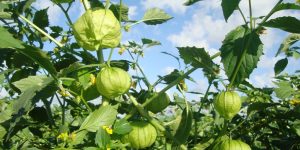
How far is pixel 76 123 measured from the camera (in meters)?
1.92

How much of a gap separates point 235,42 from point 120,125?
0.50 meters

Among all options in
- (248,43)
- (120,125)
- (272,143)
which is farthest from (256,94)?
(120,125)

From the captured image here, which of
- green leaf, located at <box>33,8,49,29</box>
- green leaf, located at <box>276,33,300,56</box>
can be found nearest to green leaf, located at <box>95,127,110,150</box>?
green leaf, located at <box>33,8,49,29</box>

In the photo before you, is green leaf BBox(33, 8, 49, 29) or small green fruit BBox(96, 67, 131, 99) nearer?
small green fruit BBox(96, 67, 131, 99)

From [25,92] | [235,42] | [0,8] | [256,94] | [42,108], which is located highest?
[0,8]

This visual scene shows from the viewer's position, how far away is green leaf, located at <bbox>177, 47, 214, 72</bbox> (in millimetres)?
1450

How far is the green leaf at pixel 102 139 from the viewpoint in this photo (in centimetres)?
124

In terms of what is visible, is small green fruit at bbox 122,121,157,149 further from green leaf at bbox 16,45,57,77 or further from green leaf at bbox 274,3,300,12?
green leaf at bbox 274,3,300,12

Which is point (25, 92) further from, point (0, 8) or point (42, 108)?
point (42, 108)

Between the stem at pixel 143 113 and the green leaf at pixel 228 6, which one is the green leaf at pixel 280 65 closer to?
the stem at pixel 143 113

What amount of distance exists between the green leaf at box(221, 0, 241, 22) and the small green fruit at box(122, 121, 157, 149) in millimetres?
523

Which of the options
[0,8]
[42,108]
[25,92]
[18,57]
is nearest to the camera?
[25,92]

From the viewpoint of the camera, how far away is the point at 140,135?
4.90 feet

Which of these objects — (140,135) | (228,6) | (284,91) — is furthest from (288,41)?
(140,135)
